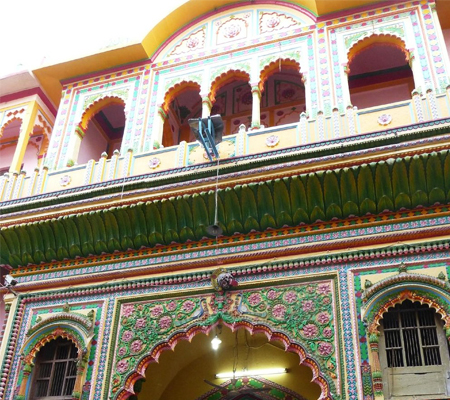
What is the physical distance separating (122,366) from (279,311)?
1756 millimetres

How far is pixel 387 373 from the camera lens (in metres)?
5.00

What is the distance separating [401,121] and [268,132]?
1481 millimetres

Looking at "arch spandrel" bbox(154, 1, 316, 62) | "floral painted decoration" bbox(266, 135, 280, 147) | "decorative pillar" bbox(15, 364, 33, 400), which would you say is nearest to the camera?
"decorative pillar" bbox(15, 364, 33, 400)

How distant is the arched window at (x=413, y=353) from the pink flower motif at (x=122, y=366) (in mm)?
2596

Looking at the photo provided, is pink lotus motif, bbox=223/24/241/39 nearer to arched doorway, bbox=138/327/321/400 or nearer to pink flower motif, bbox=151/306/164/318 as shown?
pink flower motif, bbox=151/306/164/318

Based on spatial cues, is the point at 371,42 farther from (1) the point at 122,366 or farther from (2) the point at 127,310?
(1) the point at 122,366

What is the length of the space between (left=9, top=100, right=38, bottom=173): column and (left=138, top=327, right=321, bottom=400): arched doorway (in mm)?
3493

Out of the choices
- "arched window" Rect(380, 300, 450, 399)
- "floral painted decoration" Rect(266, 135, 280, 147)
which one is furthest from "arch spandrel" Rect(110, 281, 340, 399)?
"floral painted decoration" Rect(266, 135, 280, 147)

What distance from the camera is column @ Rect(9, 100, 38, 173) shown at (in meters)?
8.01

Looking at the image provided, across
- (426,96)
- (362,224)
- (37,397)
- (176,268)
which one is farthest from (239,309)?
(426,96)

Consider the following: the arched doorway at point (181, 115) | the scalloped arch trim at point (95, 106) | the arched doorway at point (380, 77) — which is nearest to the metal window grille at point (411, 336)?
the arched doorway at point (380, 77)

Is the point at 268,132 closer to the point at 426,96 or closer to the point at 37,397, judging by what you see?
the point at 426,96

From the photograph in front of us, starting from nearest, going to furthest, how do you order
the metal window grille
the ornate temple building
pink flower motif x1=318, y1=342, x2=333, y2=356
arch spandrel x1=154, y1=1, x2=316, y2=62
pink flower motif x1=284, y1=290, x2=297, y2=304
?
the metal window grille
pink flower motif x1=318, y1=342, x2=333, y2=356
the ornate temple building
pink flower motif x1=284, y1=290, x2=297, y2=304
arch spandrel x1=154, y1=1, x2=316, y2=62

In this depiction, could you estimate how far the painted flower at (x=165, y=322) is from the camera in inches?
235
